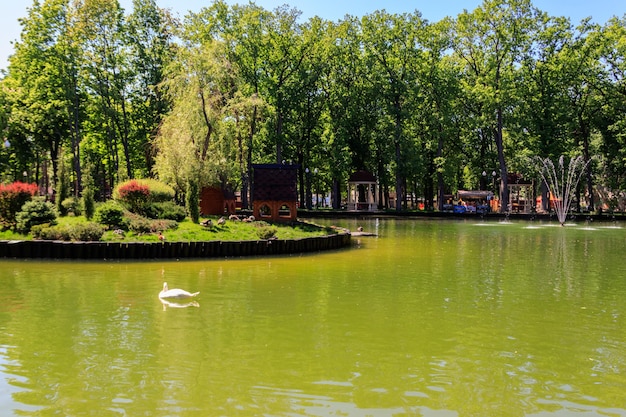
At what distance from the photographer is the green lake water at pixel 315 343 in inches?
329

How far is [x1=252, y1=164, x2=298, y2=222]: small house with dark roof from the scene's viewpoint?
118ft

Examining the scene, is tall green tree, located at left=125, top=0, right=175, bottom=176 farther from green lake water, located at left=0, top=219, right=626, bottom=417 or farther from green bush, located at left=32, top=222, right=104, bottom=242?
green lake water, located at left=0, top=219, right=626, bottom=417

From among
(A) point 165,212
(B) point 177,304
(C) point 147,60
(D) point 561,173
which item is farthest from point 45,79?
(D) point 561,173

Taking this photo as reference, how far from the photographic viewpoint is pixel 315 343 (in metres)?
11.4

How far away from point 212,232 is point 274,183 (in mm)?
8089

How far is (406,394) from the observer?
28.3 feet

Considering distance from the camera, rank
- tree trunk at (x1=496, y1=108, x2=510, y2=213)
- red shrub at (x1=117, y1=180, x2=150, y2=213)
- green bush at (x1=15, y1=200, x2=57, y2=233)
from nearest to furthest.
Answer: green bush at (x1=15, y1=200, x2=57, y2=233)
red shrub at (x1=117, y1=180, x2=150, y2=213)
tree trunk at (x1=496, y1=108, x2=510, y2=213)

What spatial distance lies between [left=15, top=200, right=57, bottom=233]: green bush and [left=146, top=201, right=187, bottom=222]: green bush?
17.3 feet

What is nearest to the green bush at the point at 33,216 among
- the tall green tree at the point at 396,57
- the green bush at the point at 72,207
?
the green bush at the point at 72,207

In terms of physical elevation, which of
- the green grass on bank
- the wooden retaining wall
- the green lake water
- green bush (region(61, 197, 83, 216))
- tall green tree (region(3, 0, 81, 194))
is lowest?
the green lake water

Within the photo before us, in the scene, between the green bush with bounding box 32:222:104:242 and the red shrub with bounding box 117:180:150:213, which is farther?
the red shrub with bounding box 117:180:150:213

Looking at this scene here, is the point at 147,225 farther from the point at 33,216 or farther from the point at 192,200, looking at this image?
the point at 33,216

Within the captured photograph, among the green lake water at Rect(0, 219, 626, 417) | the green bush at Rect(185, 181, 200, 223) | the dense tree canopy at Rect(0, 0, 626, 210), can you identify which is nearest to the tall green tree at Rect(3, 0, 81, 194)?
the dense tree canopy at Rect(0, 0, 626, 210)

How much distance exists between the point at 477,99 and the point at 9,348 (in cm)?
6288
